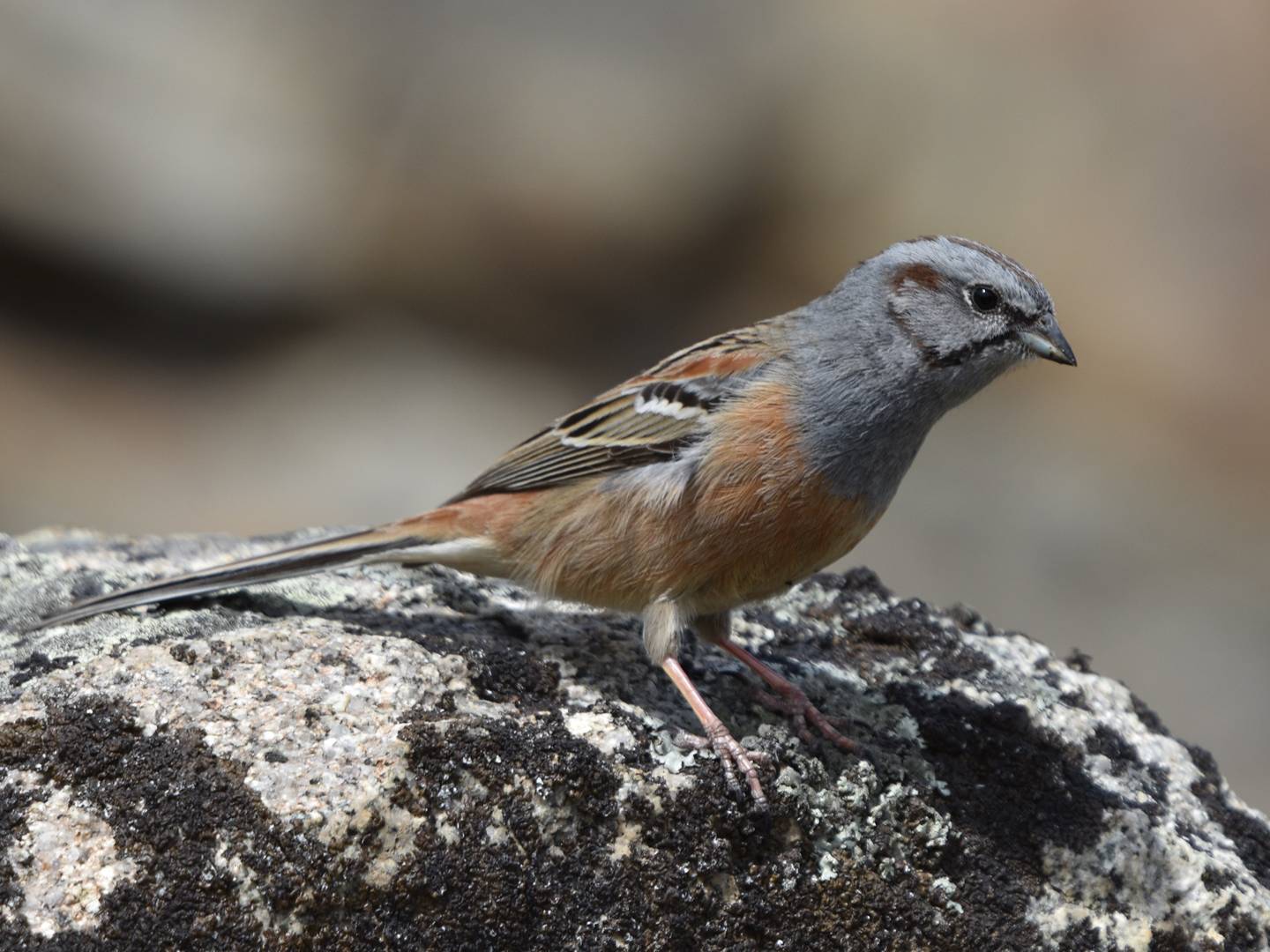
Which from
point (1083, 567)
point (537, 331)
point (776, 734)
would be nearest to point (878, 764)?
point (776, 734)

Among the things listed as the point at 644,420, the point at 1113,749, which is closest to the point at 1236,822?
the point at 1113,749

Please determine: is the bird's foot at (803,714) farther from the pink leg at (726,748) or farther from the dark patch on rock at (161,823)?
the dark patch on rock at (161,823)

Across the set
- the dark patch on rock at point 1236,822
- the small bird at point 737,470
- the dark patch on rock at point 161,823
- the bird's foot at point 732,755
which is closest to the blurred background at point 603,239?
the dark patch on rock at point 1236,822

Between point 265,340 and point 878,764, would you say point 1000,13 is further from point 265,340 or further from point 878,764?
point 878,764

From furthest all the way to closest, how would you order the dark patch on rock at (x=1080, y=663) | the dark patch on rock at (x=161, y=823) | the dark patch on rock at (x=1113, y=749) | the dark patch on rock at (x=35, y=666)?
the dark patch on rock at (x=1080, y=663) → the dark patch on rock at (x=1113, y=749) → the dark patch on rock at (x=35, y=666) → the dark patch on rock at (x=161, y=823)

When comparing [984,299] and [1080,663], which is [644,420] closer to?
[984,299]

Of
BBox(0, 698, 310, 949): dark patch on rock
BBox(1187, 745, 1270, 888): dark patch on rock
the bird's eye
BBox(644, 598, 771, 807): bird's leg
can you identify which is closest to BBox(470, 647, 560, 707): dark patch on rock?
BBox(644, 598, 771, 807): bird's leg
